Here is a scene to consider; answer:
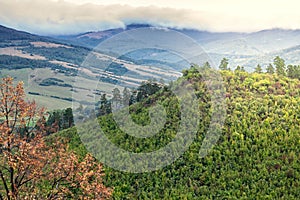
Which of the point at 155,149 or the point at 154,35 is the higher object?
the point at 154,35

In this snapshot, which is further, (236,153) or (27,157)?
(236,153)

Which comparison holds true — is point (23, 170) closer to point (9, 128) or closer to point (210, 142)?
point (9, 128)

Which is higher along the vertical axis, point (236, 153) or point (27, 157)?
point (27, 157)

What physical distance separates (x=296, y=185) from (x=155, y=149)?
10164 mm

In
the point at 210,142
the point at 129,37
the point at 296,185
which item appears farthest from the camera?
the point at 129,37

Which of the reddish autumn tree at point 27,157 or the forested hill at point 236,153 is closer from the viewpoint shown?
the reddish autumn tree at point 27,157

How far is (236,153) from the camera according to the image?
24.1 metres

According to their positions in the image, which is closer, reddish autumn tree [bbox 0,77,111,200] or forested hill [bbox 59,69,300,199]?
reddish autumn tree [bbox 0,77,111,200]

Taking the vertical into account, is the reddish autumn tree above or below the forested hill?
above

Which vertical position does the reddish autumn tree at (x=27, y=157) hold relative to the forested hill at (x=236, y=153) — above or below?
above

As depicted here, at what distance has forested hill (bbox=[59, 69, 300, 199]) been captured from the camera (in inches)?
851

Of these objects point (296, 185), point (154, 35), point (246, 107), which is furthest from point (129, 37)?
point (296, 185)

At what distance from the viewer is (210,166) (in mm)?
23609

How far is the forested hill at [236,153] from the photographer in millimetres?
21609
